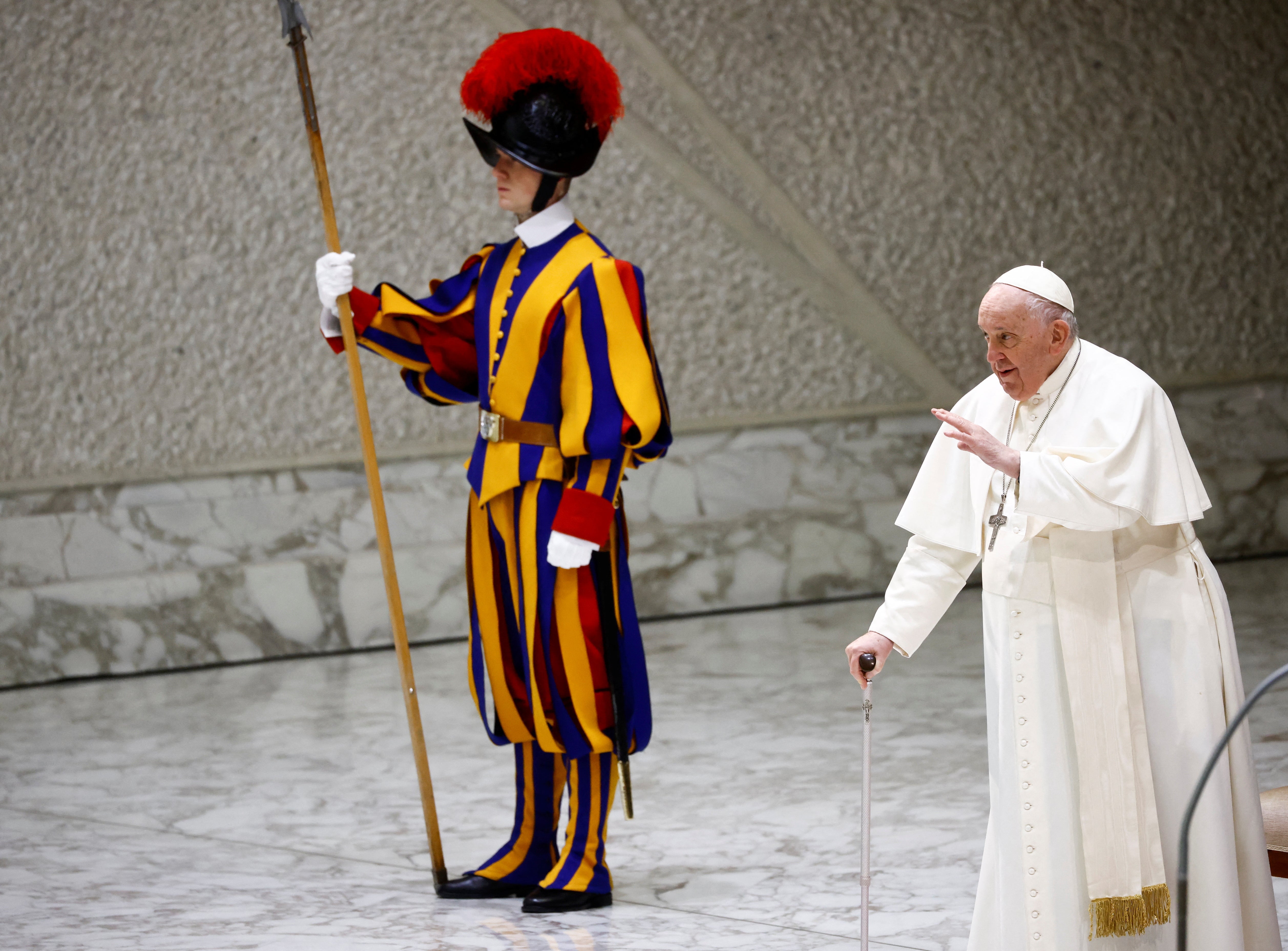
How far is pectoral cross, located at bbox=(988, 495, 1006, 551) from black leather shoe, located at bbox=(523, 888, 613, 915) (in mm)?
1130

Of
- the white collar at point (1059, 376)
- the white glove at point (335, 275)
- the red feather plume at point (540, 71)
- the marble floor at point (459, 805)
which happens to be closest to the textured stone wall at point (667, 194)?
the marble floor at point (459, 805)

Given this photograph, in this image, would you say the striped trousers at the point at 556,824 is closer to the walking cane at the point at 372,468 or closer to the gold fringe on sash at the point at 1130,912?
the walking cane at the point at 372,468

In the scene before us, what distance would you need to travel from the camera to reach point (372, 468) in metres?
2.88

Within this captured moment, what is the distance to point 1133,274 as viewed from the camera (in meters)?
5.99

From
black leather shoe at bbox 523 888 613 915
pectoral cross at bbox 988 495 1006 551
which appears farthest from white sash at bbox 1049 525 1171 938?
black leather shoe at bbox 523 888 613 915

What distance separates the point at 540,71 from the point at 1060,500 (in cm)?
135

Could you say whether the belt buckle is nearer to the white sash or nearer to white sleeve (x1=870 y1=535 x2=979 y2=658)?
white sleeve (x1=870 y1=535 x2=979 y2=658)

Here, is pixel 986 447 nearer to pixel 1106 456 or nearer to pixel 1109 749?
pixel 1106 456

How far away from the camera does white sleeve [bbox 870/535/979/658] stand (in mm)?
2096

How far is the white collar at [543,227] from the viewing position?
2793 millimetres

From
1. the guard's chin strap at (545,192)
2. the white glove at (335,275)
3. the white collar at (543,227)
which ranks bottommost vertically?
the white glove at (335,275)

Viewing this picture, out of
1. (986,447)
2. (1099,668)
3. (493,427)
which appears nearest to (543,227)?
(493,427)

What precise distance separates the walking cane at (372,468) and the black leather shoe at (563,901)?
203 millimetres

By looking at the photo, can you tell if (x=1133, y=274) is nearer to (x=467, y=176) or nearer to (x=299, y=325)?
(x=467, y=176)
